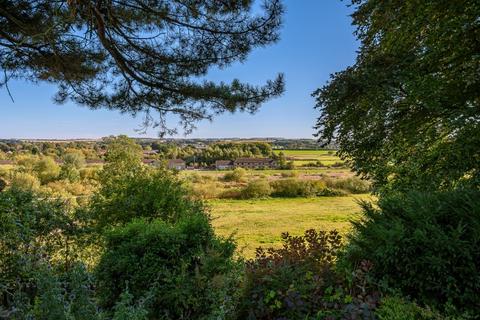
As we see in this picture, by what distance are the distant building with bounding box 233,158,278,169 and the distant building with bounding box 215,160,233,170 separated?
14.8 inches

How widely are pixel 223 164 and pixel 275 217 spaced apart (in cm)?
760

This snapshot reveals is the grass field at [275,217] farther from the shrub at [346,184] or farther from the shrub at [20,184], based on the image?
the shrub at [20,184]

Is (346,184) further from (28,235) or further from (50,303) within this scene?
(50,303)

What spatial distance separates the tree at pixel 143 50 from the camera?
3.71 m

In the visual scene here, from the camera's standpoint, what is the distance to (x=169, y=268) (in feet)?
9.82

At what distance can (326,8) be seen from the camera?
534 centimetres

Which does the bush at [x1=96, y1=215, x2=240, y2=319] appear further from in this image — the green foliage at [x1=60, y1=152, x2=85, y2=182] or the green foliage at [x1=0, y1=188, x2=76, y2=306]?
the green foliage at [x1=60, y1=152, x2=85, y2=182]

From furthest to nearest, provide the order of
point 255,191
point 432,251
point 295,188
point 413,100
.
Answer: point 295,188 < point 255,191 < point 413,100 < point 432,251

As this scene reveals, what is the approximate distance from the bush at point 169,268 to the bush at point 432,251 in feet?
3.54

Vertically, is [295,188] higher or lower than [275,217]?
higher

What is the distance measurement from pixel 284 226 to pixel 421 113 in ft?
41.3

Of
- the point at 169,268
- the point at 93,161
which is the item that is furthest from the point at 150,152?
the point at 93,161

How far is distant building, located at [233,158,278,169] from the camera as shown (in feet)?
82.2

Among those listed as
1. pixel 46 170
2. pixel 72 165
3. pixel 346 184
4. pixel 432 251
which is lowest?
pixel 346 184
